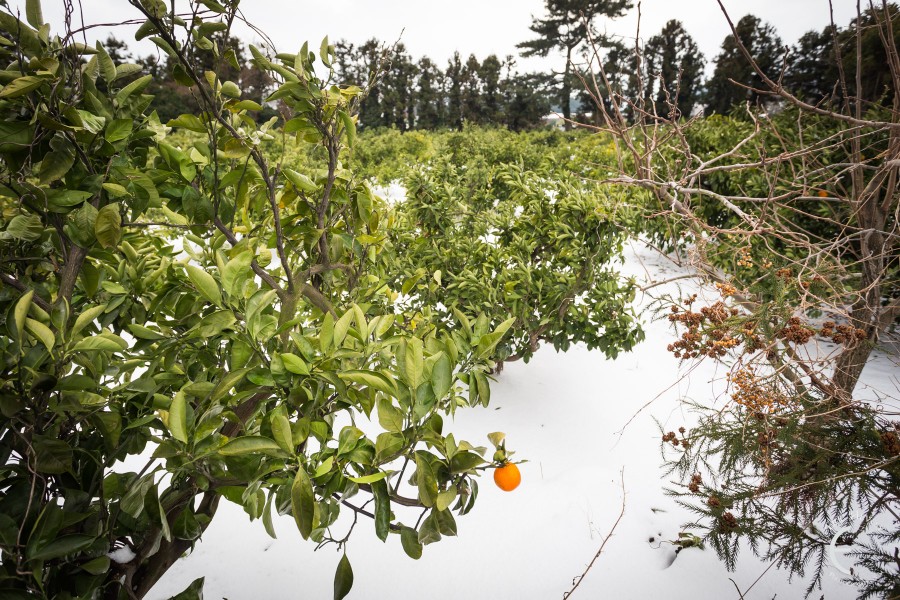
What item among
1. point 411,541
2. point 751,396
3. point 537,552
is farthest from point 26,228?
point 537,552

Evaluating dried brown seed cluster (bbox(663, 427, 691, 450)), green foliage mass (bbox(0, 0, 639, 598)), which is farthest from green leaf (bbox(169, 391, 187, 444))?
dried brown seed cluster (bbox(663, 427, 691, 450))

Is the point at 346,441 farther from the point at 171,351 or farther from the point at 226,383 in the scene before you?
the point at 171,351

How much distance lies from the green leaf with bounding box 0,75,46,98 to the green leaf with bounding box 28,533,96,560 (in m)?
0.70

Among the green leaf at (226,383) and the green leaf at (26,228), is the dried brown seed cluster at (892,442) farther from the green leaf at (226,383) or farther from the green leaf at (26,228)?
the green leaf at (26,228)

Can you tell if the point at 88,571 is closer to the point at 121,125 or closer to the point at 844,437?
the point at 121,125

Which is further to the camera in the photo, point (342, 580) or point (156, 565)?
point (156, 565)

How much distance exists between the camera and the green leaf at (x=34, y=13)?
2.53ft

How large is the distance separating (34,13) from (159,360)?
0.68 meters

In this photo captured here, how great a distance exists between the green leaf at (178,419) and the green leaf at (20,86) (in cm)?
50

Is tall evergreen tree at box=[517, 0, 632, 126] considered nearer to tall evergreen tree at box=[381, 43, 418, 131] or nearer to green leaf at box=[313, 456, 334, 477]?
tall evergreen tree at box=[381, 43, 418, 131]

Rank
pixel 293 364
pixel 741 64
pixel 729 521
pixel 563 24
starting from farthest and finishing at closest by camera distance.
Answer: pixel 563 24
pixel 741 64
pixel 729 521
pixel 293 364

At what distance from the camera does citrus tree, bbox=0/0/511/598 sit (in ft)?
2.39

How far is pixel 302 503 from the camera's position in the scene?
667 mm

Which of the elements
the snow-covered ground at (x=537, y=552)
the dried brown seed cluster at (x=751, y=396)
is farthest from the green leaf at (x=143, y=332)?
the dried brown seed cluster at (x=751, y=396)
